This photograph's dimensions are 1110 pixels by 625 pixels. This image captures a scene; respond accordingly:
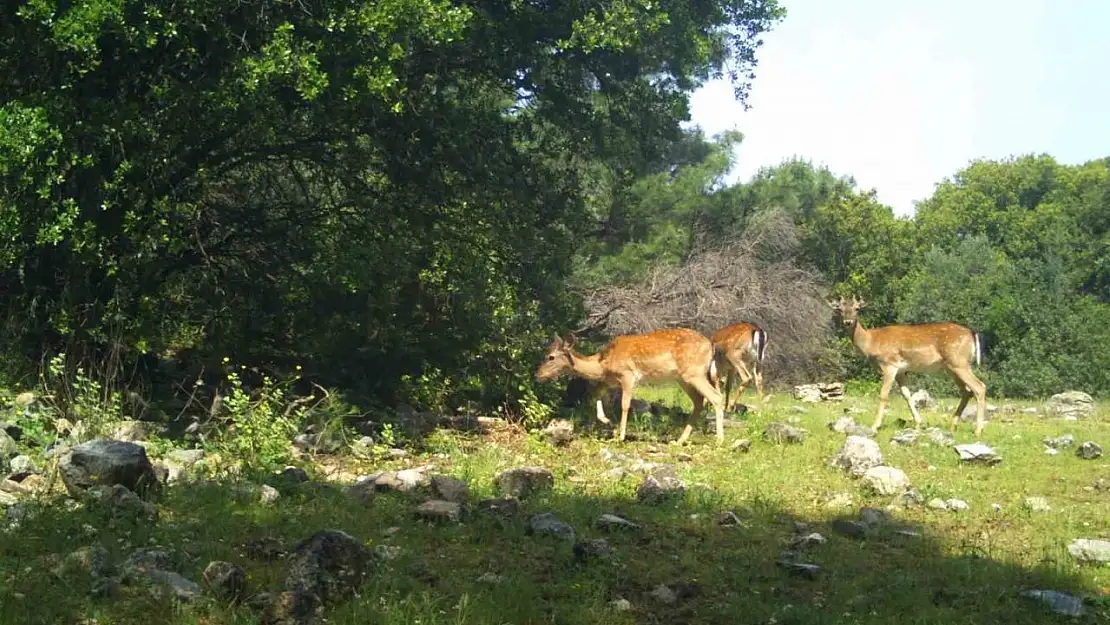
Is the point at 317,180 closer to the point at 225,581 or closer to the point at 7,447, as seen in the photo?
the point at 7,447

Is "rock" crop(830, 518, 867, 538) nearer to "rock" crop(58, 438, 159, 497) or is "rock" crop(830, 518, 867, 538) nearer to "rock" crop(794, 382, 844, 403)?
"rock" crop(58, 438, 159, 497)

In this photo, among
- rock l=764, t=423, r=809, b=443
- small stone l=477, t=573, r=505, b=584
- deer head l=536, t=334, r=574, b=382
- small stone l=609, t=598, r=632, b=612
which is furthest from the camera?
deer head l=536, t=334, r=574, b=382

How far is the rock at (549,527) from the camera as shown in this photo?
827 centimetres

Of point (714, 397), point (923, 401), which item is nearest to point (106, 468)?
point (714, 397)

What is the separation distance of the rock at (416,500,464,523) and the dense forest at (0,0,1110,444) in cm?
355

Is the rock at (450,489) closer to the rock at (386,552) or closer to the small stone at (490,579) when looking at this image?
the rock at (386,552)

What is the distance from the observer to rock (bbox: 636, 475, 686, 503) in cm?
1000

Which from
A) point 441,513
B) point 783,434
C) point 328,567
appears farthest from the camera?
point 783,434

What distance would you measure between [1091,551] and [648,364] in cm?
757

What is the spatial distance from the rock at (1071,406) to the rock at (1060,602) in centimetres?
1343

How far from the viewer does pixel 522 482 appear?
10.2 meters

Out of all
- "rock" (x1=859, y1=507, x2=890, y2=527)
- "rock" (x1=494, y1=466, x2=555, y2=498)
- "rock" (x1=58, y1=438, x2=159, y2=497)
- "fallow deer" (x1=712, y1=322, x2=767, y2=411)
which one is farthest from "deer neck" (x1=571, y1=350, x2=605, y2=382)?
"rock" (x1=58, y1=438, x2=159, y2=497)

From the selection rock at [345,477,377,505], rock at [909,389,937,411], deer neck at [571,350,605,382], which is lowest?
rock at [909,389,937,411]

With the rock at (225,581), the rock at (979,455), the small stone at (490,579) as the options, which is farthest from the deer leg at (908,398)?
the rock at (225,581)
